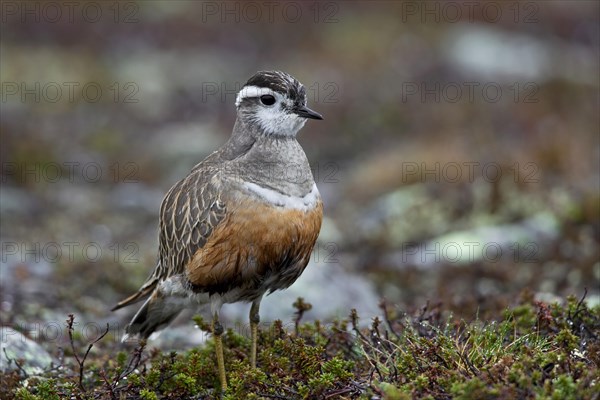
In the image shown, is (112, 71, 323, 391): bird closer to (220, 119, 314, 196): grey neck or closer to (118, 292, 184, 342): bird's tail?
(220, 119, 314, 196): grey neck

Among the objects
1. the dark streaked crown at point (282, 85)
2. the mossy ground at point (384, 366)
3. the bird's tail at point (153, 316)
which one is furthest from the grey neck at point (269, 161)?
the bird's tail at point (153, 316)

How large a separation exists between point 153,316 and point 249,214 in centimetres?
178

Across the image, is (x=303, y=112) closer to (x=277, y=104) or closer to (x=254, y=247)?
(x=277, y=104)

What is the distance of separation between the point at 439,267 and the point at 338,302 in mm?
1979

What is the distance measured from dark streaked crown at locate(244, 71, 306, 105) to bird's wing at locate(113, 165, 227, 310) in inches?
31.7

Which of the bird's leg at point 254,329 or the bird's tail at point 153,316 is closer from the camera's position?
the bird's leg at point 254,329

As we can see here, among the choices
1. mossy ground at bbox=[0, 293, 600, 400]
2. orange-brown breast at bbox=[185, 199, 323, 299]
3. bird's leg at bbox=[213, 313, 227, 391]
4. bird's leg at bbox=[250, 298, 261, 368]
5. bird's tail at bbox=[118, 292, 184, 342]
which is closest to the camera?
mossy ground at bbox=[0, 293, 600, 400]

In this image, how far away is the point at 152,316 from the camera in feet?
26.0

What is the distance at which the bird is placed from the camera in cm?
675

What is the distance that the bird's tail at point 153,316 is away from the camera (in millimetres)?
7754

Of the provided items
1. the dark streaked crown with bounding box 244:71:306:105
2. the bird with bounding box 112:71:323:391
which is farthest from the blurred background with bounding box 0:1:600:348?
the dark streaked crown with bounding box 244:71:306:105

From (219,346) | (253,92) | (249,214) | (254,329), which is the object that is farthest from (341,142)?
(249,214)

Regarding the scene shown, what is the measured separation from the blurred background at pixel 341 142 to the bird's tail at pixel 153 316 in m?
1.02

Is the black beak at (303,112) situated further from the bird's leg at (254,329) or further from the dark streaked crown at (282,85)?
the bird's leg at (254,329)
